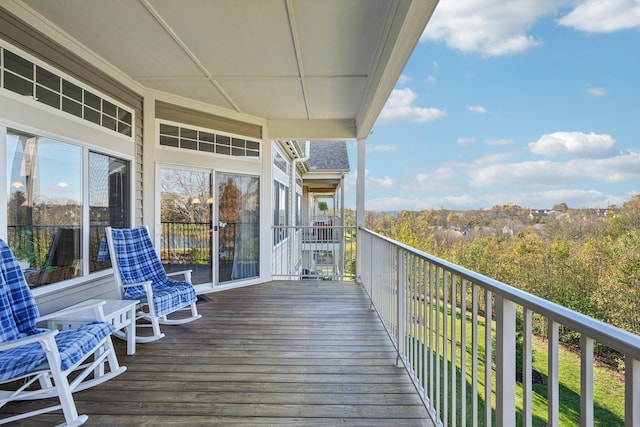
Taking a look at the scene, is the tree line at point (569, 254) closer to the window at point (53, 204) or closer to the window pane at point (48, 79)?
the window at point (53, 204)

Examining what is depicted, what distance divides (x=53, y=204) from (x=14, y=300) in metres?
1.04

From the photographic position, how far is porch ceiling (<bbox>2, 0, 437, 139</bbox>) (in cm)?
248

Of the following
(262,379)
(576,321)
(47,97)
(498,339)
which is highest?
(47,97)

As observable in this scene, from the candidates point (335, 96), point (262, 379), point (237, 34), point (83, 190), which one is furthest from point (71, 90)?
point (262, 379)

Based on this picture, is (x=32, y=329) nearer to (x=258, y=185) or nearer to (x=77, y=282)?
(x=77, y=282)

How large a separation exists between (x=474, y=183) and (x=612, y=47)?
1166cm

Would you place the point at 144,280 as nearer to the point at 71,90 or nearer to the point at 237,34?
the point at 71,90

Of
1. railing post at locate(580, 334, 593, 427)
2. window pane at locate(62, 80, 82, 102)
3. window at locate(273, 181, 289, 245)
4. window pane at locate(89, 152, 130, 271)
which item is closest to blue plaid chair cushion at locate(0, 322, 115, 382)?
window pane at locate(89, 152, 130, 271)

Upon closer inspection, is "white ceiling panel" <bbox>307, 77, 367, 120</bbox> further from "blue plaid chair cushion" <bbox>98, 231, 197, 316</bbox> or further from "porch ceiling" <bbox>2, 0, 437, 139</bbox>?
"blue plaid chair cushion" <bbox>98, 231, 197, 316</bbox>

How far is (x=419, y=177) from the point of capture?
2397 centimetres

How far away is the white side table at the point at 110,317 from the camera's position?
2438 millimetres

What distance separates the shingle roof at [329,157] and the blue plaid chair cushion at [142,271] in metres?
7.62

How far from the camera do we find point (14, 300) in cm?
222

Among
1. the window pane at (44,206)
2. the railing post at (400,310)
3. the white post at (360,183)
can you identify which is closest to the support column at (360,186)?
the white post at (360,183)
